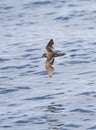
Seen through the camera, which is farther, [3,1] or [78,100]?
[3,1]

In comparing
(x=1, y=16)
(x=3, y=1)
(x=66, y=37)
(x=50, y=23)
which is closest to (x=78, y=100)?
(x=66, y=37)

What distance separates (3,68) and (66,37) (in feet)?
16.4

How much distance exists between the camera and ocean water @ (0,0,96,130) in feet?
84.2

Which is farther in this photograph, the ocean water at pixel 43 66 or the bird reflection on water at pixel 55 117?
the ocean water at pixel 43 66

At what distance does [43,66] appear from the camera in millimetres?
31688

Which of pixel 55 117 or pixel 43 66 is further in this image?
pixel 43 66

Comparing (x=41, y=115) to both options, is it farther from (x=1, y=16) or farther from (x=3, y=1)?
(x=3, y=1)

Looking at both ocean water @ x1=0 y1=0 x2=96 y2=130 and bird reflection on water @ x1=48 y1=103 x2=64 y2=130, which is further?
ocean water @ x1=0 y1=0 x2=96 y2=130

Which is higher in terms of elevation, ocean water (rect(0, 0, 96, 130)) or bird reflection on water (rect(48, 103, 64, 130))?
ocean water (rect(0, 0, 96, 130))

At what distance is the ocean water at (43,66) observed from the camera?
25.7 meters

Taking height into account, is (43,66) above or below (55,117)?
above

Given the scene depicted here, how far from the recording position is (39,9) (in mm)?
41312

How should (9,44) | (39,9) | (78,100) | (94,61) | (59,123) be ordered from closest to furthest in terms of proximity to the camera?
1. (59,123)
2. (78,100)
3. (94,61)
4. (9,44)
5. (39,9)

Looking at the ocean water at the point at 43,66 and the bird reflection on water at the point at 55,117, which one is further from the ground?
the ocean water at the point at 43,66
